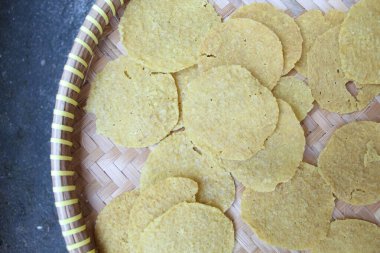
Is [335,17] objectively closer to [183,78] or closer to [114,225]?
[183,78]

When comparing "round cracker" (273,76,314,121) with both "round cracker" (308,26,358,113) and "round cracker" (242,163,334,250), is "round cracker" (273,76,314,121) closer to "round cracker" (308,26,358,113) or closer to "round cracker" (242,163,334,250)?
"round cracker" (308,26,358,113)

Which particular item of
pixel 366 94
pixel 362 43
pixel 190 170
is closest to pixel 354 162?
pixel 366 94

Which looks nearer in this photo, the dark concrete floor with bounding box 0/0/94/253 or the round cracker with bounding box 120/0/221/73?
the round cracker with bounding box 120/0/221/73

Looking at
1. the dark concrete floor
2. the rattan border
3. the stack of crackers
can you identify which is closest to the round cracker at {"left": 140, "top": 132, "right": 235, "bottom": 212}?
the stack of crackers

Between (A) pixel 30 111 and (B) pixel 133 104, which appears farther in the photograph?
(A) pixel 30 111

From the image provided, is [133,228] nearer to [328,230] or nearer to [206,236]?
[206,236]

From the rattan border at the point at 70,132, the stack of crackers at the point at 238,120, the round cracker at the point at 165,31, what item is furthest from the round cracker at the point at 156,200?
the round cracker at the point at 165,31

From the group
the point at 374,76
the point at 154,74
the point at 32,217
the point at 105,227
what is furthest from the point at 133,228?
the point at 374,76

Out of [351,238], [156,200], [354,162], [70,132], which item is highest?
[70,132]
